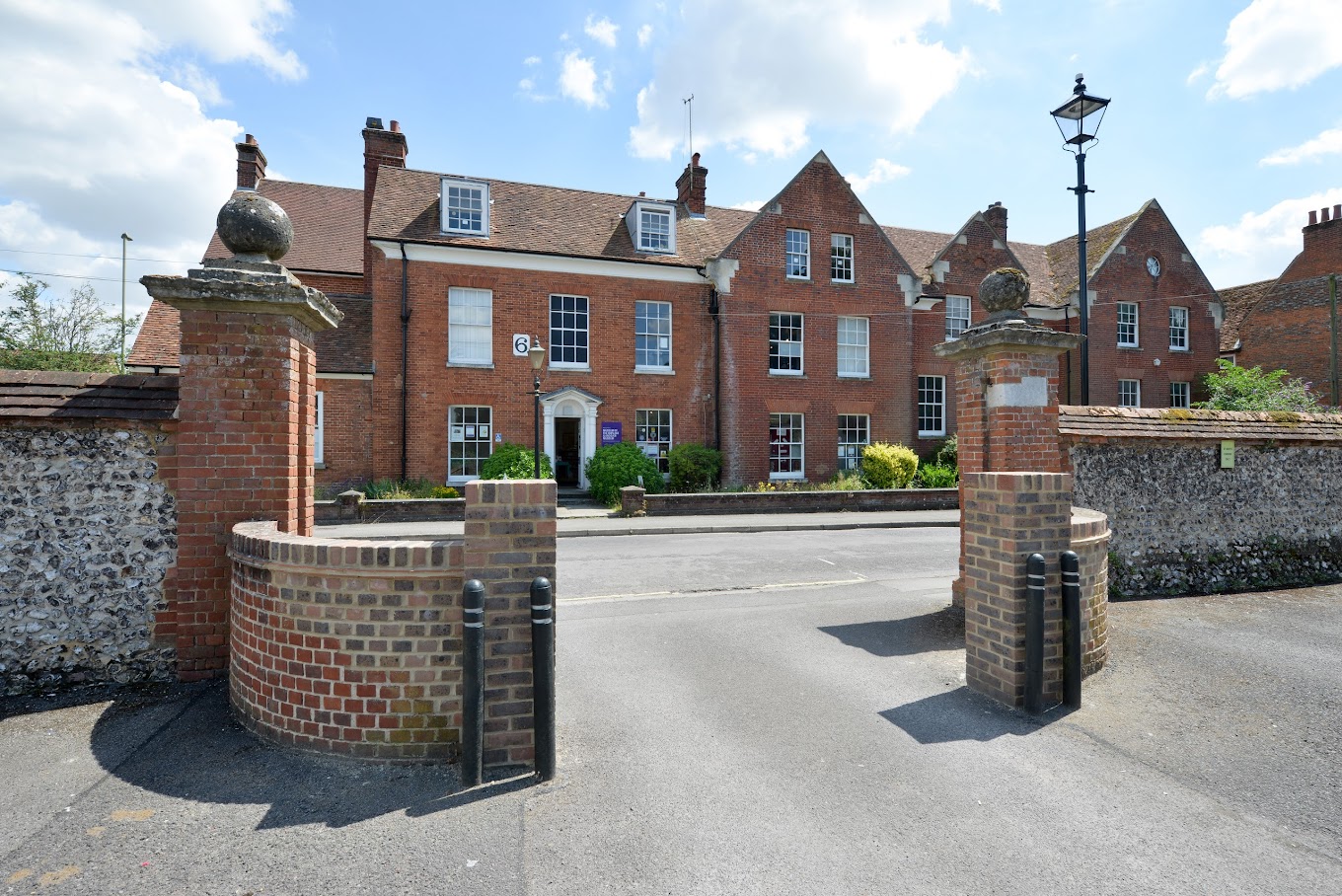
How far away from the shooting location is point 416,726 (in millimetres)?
3639

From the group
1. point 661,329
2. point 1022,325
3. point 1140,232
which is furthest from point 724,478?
point 1140,232

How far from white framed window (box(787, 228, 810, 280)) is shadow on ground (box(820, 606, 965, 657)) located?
17.0 metres

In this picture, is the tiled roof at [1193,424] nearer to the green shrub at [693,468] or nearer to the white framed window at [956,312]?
the green shrub at [693,468]

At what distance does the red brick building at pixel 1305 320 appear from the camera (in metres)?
25.5

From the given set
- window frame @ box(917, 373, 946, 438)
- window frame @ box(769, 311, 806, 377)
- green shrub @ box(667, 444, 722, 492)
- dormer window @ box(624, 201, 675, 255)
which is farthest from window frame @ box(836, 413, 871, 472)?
dormer window @ box(624, 201, 675, 255)

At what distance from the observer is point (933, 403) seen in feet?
79.3

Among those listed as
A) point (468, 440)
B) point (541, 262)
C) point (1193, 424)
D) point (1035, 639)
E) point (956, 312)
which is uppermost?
point (541, 262)

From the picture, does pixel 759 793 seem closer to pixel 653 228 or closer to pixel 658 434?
pixel 658 434

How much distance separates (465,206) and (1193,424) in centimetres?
1861

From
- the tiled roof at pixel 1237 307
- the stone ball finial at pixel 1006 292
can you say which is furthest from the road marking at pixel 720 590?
the tiled roof at pixel 1237 307

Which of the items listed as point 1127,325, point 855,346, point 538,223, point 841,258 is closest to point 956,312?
point 855,346

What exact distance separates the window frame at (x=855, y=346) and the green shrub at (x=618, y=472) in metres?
7.54

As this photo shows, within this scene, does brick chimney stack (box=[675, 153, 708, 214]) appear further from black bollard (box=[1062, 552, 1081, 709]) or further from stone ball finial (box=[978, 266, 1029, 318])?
black bollard (box=[1062, 552, 1081, 709])

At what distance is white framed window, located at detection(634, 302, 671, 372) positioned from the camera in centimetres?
2109
